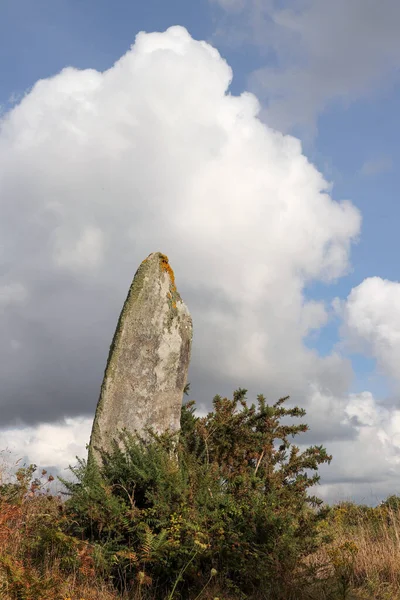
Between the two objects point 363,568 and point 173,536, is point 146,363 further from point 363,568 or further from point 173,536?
point 363,568

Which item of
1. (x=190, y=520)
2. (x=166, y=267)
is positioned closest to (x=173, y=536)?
(x=190, y=520)

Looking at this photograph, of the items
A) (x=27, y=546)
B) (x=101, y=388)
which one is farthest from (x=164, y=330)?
(x=27, y=546)

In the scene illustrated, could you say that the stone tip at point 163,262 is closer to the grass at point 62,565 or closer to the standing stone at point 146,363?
the standing stone at point 146,363

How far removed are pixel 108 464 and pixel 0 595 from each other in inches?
131

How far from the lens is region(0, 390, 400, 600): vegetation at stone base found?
7004 mm

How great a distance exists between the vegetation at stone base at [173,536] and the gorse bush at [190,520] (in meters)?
0.02

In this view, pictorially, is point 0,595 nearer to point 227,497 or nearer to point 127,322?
point 227,497

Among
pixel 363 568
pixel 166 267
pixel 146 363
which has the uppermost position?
pixel 166 267

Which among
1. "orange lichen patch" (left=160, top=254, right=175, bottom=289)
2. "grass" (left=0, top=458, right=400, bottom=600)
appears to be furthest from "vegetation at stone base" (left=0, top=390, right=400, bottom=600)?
"orange lichen patch" (left=160, top=254, right=175, bottom=289)

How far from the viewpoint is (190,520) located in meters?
7.43

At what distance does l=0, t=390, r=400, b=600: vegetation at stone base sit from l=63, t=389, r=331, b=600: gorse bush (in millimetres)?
17

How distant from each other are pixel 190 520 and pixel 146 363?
10.1ft

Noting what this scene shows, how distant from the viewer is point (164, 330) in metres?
10.2

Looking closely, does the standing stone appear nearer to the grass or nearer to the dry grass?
the grass
